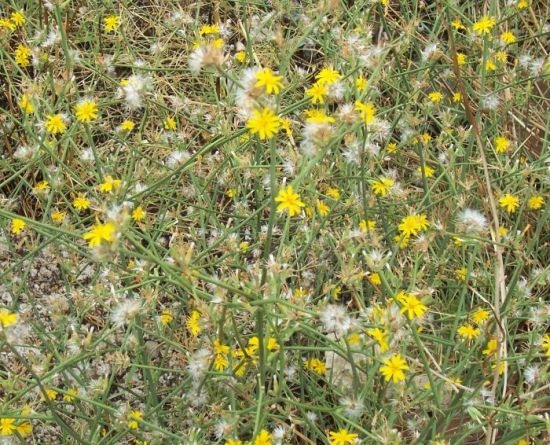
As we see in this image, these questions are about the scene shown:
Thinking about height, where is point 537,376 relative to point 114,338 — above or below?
above

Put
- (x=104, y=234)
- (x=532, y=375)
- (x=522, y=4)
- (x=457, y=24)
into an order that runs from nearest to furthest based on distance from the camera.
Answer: (x=104, y=234), (x=532, y=375), (x=522, y=4), (x=457, y=24)

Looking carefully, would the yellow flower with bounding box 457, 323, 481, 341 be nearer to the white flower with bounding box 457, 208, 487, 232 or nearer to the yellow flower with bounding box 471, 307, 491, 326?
the yellow flower with bounding box 471, 307, 491, 326

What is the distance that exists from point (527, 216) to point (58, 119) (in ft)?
5.36

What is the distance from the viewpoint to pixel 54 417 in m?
1.78

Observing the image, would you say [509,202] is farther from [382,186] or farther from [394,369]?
[394,369]

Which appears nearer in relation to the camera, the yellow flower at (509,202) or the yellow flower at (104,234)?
the yellow flower at (104,234)

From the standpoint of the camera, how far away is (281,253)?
1650 millimetres

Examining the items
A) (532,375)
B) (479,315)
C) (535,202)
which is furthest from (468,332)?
(535,202)

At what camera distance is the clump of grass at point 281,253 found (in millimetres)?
1630

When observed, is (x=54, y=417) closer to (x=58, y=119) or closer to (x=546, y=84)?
(x=58, y=119)

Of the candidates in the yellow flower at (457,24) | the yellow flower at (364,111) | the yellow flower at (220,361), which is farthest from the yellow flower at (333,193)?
the yellow flower at (457,24)

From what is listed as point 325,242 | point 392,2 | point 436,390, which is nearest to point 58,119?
point 325,242

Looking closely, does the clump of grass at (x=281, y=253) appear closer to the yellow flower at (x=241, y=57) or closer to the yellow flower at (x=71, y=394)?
the yellow flower at (x=71, y=394)

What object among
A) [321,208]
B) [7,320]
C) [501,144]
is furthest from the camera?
[501,144]
